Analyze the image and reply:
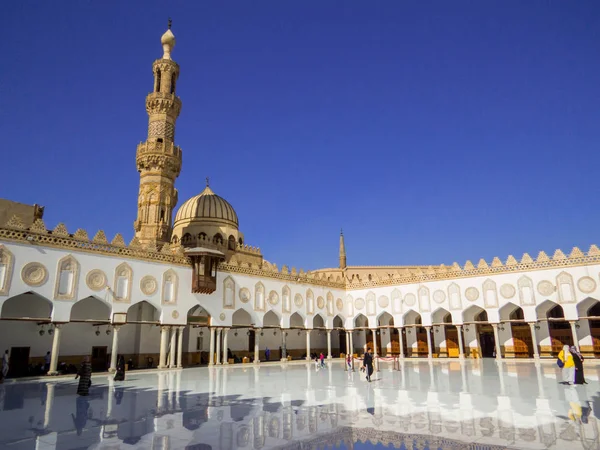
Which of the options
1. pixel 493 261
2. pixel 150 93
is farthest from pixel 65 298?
pixel 493 261

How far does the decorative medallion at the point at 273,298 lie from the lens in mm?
27750

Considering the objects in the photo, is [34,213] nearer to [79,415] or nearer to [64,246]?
[64,246]

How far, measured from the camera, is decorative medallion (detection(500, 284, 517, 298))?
26.0 metres

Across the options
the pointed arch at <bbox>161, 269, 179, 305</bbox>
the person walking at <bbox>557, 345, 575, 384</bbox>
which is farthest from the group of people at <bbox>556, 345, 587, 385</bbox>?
the pointed arch at <bbox>161, 269, 179, 305</bbox>

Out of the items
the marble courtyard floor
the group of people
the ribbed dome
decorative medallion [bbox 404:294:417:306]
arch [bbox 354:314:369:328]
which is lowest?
the marble courtyard floor

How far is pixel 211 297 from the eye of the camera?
24031mm

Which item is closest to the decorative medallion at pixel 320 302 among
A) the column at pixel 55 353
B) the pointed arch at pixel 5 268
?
the column at pixel 55 353

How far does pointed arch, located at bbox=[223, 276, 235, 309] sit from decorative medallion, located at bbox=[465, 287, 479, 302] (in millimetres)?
14686

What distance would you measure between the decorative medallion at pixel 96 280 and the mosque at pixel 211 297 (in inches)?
1.7

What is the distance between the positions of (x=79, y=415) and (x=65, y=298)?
11.6 metres

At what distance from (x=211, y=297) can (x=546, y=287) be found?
1890cm

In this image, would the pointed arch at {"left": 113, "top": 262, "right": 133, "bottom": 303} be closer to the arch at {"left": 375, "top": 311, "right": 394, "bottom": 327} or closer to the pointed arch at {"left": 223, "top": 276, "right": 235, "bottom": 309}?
the pointed arch at {"left": 223, "top": 276, "right": 235, "bottom": 309}

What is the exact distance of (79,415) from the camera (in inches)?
317

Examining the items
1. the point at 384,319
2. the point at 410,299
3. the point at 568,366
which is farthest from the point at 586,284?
the point at 568,366
